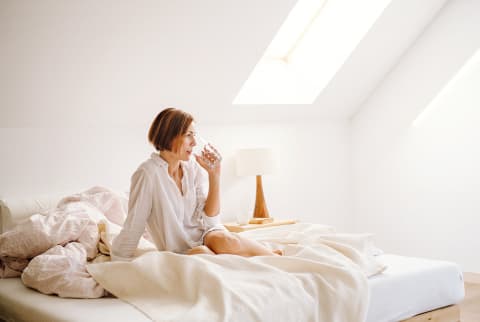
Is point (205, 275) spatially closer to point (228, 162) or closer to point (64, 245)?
point (64, 245)

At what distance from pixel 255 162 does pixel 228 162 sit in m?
0.32

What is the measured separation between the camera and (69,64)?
362 cm

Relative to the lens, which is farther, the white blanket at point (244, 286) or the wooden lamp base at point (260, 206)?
the wooden lamp base at point (260, 206)

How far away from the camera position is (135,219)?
2.75m

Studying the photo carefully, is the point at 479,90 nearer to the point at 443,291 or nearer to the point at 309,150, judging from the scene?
the point at 309,150

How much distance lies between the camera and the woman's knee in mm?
2758

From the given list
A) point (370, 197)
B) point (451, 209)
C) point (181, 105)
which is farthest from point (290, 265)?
point (370, 197)

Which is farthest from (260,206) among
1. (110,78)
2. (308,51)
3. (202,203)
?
(202,203)

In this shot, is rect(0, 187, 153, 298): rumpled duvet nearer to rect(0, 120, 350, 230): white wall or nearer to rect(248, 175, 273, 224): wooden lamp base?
rect(0, 120, 350, 230): white wall

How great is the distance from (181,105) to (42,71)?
1.15m

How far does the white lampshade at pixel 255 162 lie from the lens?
462 cm

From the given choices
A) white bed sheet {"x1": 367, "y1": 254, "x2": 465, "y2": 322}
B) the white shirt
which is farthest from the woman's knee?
white bed sheet {"x1": 367, "y1": 254, "x2": 465, "y2": 322}

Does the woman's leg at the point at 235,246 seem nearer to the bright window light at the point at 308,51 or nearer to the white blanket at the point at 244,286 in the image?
the white blanket at the point at 244,286

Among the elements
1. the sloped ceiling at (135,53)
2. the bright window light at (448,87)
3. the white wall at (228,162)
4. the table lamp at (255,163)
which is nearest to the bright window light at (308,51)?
the sloped ceiling at (135,53)
